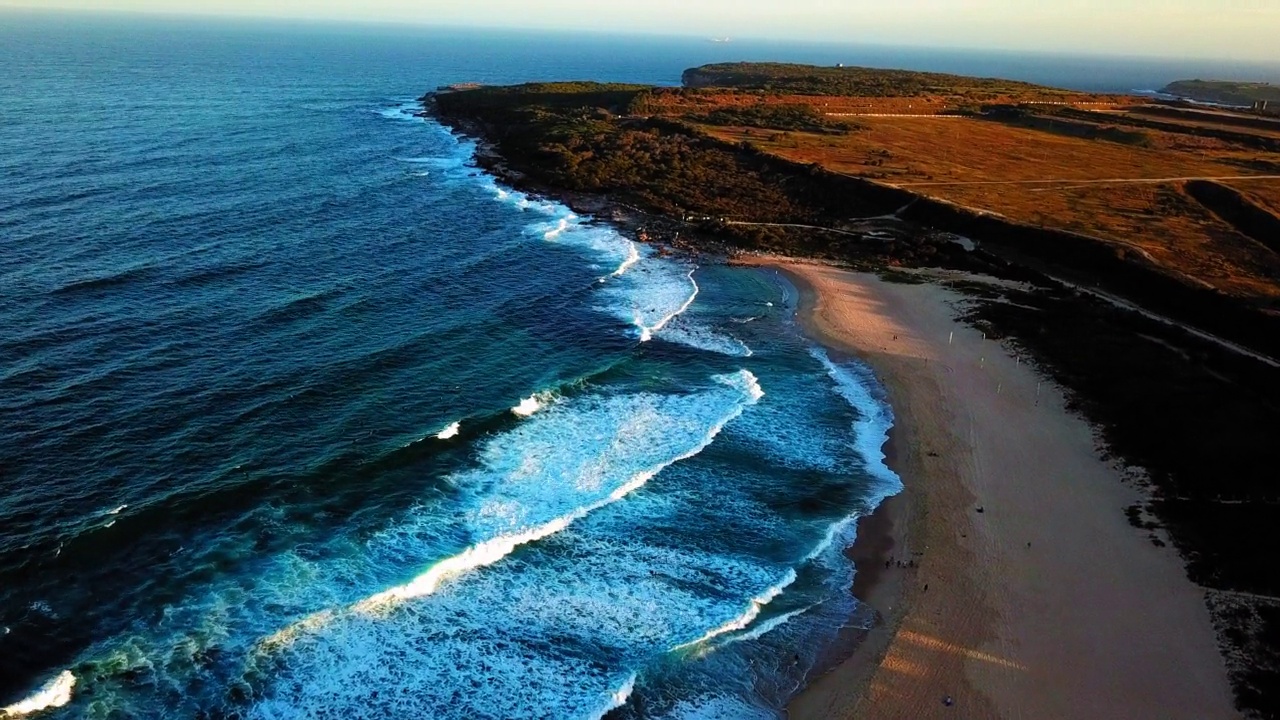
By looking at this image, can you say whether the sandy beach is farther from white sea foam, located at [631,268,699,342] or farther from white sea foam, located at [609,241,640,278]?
white sea foam, located at [609,241,640,278]

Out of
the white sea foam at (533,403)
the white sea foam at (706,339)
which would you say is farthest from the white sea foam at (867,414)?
the white sea foam at (533,403)

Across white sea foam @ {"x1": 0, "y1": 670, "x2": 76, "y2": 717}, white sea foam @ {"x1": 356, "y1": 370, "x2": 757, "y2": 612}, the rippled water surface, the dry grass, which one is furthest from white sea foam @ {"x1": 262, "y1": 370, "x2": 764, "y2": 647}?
the dry grass

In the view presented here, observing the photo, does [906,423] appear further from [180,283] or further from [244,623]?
[180,283]

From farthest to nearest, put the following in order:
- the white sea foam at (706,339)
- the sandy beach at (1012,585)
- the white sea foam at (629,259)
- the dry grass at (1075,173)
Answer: the white sea foam at (629,259)
the dry grass at (1075,173)
the white sea foam at (706,339)
the sandy beach at (1012,585)

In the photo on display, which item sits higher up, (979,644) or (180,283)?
(180,283)

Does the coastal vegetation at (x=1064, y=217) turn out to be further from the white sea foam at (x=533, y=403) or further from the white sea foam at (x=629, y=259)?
the white sea foam at (x=533, y=403)

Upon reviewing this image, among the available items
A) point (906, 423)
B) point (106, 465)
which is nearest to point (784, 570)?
point (906, 423)
